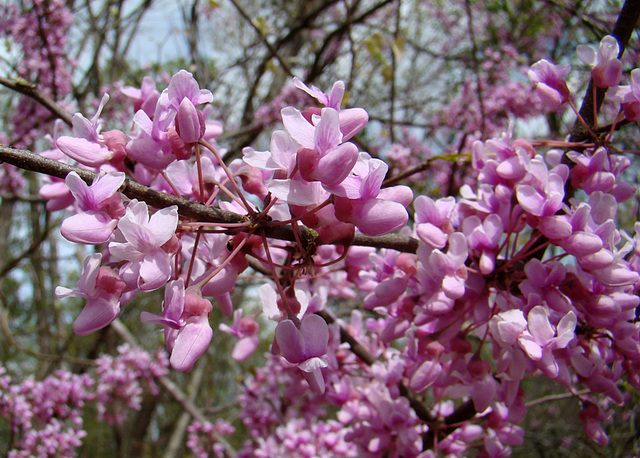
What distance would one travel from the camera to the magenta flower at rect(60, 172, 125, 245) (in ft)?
1.91

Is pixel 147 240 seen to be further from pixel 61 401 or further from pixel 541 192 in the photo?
pixel 61 401

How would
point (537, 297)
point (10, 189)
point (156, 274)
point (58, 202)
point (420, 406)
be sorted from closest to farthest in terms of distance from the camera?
point (156, 274), point (537, 297), point (58, 202), point (420, 406), point (10, 189)

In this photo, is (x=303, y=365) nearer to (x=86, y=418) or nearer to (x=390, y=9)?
(x=390, y=9)

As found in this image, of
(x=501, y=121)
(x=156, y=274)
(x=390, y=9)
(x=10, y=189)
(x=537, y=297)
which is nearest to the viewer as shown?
(x=156, y=274)

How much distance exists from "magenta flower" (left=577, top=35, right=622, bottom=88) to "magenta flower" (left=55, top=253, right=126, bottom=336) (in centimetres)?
105

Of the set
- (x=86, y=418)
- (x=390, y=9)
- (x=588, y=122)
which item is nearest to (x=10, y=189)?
(x=588, y=122)

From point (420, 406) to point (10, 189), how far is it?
325cm

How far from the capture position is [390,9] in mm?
5203

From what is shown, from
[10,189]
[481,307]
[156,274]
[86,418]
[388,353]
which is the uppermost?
[156,274]

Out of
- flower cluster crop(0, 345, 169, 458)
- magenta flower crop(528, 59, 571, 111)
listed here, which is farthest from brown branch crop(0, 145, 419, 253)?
flower cluster crop(0, 345, 169, 458)

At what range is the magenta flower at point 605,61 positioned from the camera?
872 mm

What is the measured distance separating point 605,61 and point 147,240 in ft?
3.24

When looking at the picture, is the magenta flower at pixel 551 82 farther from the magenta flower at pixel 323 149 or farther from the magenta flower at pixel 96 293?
the magenta flower at pixel 96 293

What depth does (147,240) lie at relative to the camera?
1.90ft
